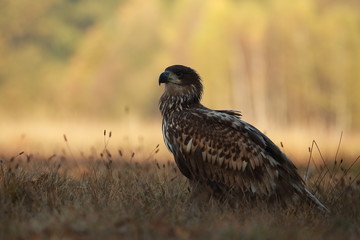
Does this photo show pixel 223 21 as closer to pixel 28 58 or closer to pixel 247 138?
pixel 28 58

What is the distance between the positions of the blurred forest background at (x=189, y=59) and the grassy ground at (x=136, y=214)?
3137 cm

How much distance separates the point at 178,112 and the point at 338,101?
4629 cm

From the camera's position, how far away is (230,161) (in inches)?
274

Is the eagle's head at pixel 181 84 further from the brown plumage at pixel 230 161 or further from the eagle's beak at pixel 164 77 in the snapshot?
the brown plumage at pixel 230 161

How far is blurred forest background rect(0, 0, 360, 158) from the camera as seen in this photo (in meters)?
49.2

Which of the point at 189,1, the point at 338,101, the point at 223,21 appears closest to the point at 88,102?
the point at 189,1

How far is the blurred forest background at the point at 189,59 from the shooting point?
49.2 metres

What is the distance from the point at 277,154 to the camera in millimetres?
7086

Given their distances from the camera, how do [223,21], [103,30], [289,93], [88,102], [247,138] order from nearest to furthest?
1. [247,138]
2. [223,21]
3. [289,93]
4. [88,102]
5. [103,30]

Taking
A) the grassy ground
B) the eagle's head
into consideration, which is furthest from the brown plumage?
the eagle's head

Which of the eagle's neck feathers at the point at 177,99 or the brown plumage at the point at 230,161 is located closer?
the brown plumage at the point at 230,161

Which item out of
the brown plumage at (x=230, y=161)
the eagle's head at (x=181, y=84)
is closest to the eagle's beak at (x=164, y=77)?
the eagle's head at (x=181, y=84)

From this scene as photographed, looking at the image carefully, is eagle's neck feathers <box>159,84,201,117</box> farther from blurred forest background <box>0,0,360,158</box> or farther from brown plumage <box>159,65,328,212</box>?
blurred forest background <box>0,0,360,158</box>

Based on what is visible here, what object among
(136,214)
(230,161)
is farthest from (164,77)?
(136,214)
